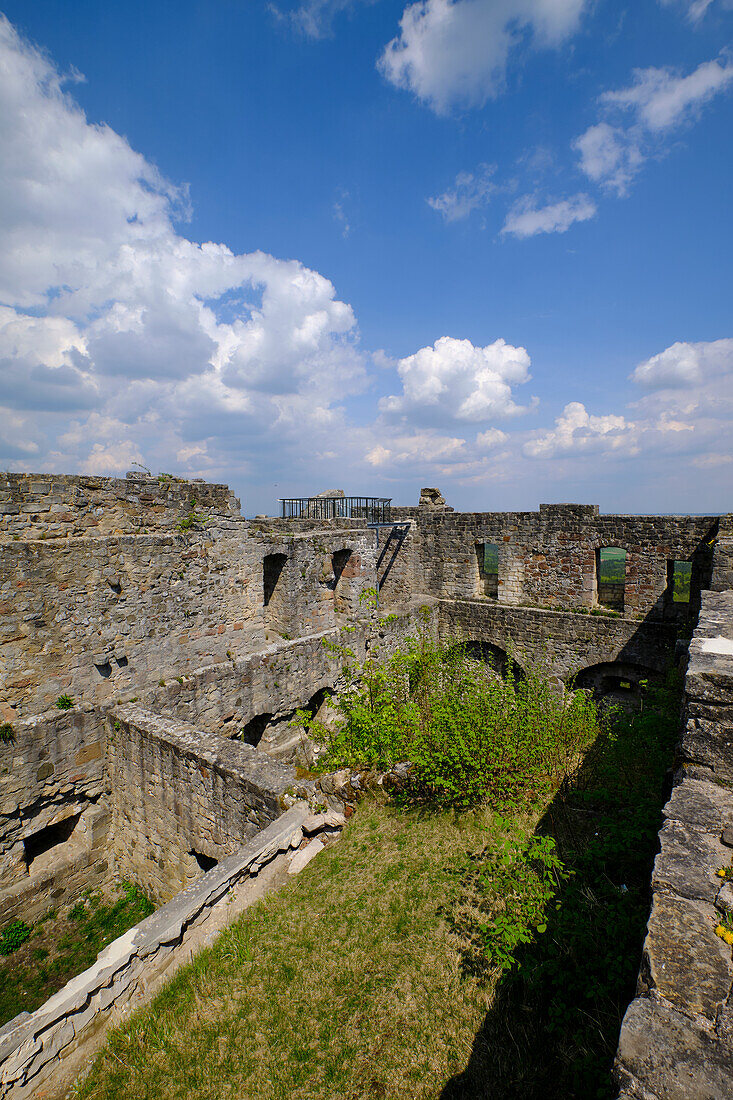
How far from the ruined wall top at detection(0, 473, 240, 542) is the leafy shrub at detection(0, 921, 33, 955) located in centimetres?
540

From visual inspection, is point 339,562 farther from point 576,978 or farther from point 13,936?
point 576,978

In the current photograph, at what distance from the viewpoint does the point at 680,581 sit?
490 inches

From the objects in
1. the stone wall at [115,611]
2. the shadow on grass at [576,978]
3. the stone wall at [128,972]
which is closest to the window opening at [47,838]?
the stone wall at [115,611]

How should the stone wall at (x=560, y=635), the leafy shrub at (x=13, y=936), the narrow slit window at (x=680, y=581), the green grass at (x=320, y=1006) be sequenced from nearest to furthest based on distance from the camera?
the green grass at (x=320, y=1006)
the leafy shrub at (x=13, y=936)
the narrow slit window at (x=680, y=581)
the stone wall at (x=560, y=635)

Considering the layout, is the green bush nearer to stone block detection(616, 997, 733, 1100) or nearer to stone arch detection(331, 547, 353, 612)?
stone arch detection(331, 547, 353, 612)

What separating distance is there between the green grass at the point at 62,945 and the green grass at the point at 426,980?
326 cm

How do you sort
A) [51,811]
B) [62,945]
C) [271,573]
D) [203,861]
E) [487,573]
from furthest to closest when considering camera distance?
[487,573], [271,573], [51,811], [203,861], [62,945]

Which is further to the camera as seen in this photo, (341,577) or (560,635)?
(560,635)

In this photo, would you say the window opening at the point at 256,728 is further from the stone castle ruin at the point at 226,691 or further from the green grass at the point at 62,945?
the green grass at the point at 62,945

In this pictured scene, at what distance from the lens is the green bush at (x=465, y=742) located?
6070 millimetres

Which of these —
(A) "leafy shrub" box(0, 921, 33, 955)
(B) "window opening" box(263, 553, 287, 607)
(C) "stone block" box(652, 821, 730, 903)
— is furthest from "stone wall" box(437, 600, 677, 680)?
(A) "leafy shrub" box(0, 921, 33, 955)

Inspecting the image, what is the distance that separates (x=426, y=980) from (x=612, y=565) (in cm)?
1294

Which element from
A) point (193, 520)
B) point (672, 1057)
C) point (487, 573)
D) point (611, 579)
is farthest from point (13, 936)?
point (611, 579)

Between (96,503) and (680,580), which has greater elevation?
(96,503)
